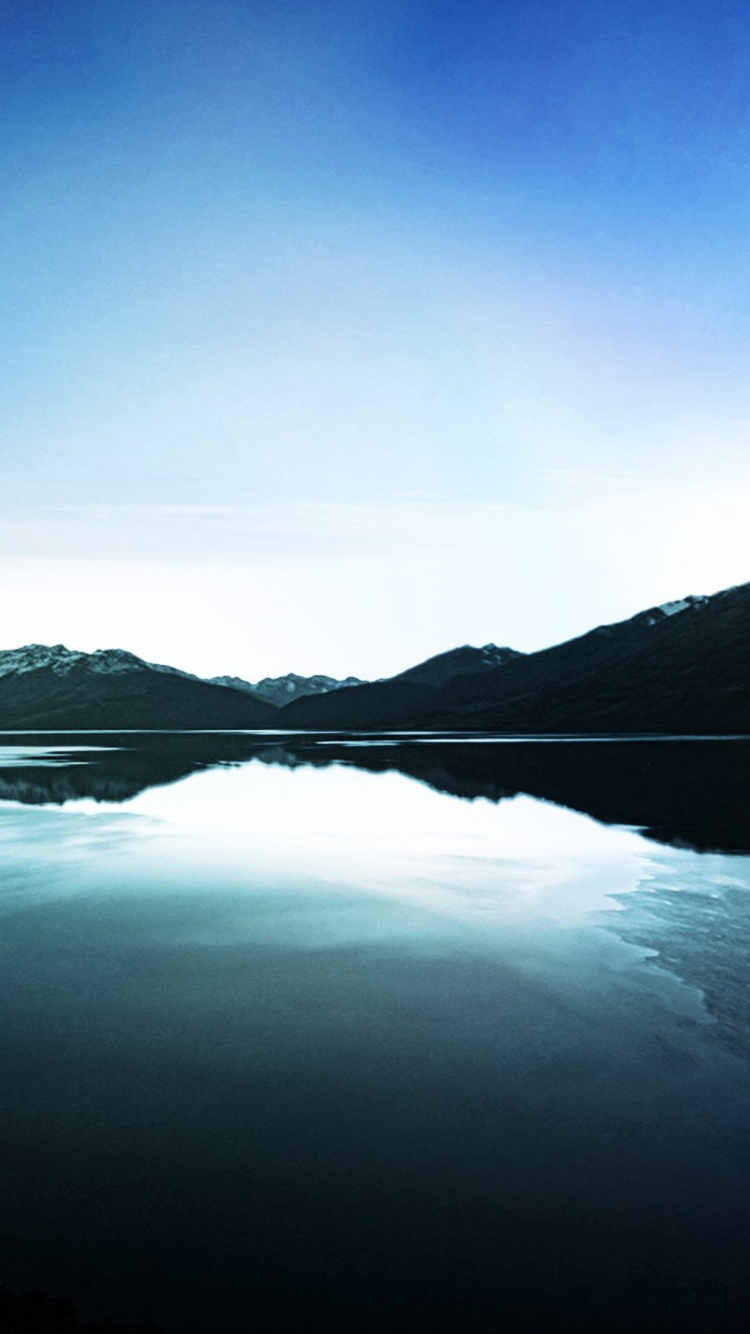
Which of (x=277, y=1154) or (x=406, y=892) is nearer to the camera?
(x=277, y=1154)

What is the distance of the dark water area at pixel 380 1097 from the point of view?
24.4 feet

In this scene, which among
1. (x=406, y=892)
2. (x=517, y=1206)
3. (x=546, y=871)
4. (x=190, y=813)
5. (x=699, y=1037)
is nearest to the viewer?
(x=517, y=1206)

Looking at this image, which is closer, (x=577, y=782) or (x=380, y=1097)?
(x=380, y=1097)

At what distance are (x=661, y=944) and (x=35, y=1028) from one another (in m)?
12.1

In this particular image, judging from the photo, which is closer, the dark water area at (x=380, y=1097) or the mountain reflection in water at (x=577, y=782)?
the dark water area at (x=380, y=1097)

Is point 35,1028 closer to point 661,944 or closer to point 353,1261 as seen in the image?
point 353,1261

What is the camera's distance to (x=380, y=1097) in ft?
35.9

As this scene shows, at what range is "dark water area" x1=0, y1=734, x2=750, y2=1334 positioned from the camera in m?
7.43

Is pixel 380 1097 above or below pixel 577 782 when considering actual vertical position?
above

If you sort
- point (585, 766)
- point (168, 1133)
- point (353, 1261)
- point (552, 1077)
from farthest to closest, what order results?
point (585, 766) → point (552, 1077) → point (168, 1133) → point (353, 1261)

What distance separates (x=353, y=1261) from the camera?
25.2 feet

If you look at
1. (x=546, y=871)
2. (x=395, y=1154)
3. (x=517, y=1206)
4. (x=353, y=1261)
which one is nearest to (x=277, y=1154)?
(x=395, y=1154)

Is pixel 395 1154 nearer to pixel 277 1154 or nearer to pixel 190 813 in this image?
pixel 277 1154

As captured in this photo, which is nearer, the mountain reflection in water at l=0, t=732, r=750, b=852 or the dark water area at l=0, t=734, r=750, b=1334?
the dark water area at l=0, t=734, r=750, b=1334
